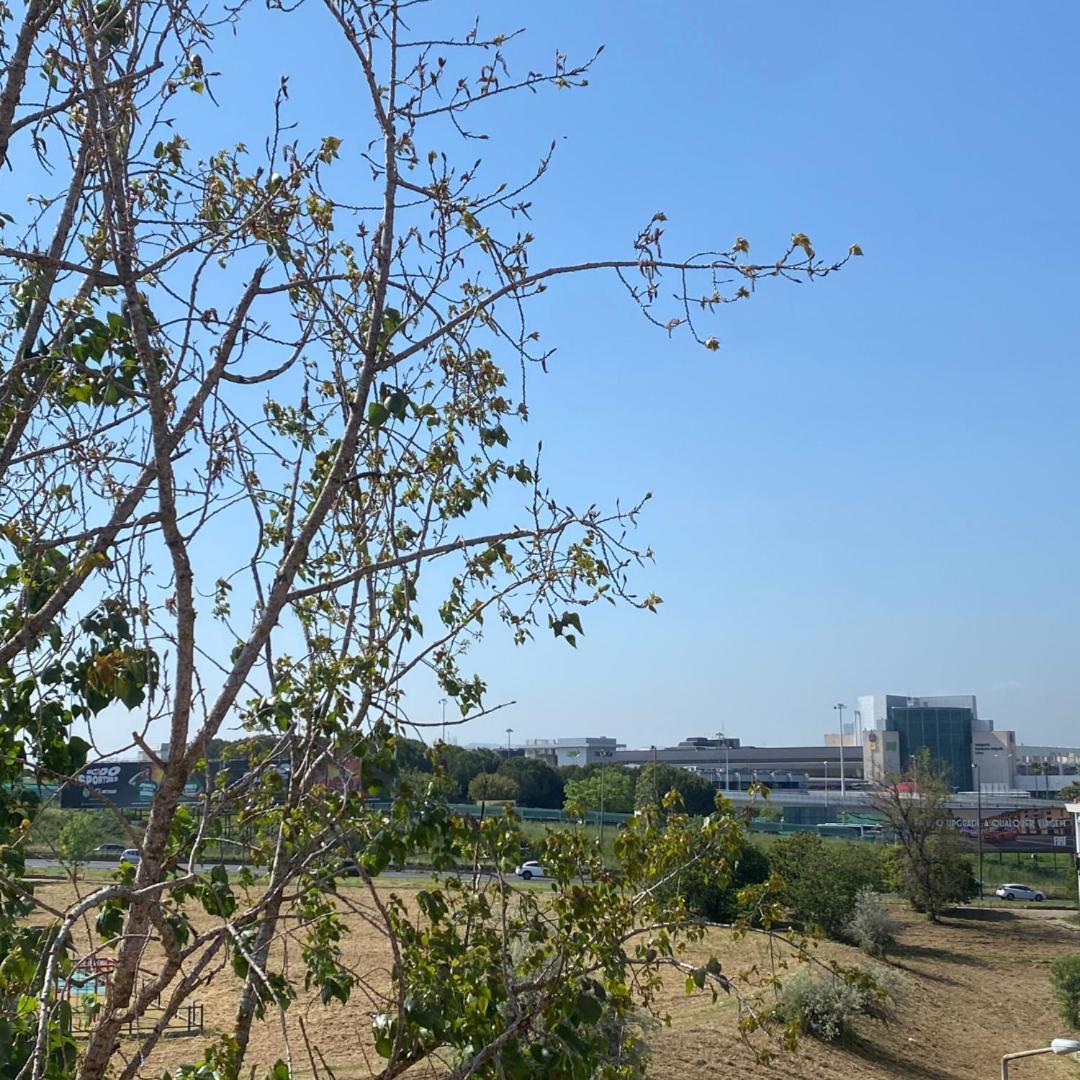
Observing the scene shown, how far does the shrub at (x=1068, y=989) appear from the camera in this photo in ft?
78.1

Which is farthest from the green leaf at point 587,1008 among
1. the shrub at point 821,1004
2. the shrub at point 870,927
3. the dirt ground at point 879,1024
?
the shrub at point 870,927

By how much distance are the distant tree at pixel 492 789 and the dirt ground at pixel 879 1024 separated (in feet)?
6.96

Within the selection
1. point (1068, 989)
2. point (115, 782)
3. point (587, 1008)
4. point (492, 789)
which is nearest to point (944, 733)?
point (492, 789)

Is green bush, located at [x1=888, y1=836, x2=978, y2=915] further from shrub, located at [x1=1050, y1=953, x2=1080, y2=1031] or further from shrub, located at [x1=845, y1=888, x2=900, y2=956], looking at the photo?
shrub, located at [x1=1050, y1=953, x2=1080, y2=1031]

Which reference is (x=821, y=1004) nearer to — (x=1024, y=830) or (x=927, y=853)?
(x=927, y=853)

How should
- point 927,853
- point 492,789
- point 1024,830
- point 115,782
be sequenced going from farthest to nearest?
point 1024,830 → point 927,853 → point 492,789 → point 115,782

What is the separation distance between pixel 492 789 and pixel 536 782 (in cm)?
2348

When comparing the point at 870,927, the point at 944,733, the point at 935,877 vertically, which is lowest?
the point at 870,927

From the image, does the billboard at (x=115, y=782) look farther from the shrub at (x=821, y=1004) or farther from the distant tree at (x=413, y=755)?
the shrub at (x=821, y=1004)

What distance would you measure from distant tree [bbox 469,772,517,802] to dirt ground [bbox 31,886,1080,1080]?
83.5 inches

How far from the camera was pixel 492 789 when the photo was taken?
2920 centimetres

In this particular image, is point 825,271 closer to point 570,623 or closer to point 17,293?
point 570,623

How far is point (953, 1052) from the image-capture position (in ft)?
71.2

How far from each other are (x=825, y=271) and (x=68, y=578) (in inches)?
97.7
